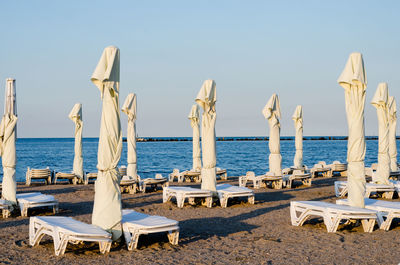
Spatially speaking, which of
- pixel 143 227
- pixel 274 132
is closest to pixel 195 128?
pixel 274 132

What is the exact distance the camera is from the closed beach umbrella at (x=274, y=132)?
14.5m

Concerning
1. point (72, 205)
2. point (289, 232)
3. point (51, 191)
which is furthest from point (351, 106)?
point (51, 191)

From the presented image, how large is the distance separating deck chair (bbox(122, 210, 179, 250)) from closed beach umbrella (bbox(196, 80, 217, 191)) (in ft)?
13.1

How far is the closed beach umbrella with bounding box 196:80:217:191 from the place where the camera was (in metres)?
10.6

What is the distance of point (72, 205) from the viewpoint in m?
10.8

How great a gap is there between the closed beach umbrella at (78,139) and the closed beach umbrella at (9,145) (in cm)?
691

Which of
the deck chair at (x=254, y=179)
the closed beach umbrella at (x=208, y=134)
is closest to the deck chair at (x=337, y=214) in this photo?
the closed beach umbrella at (x=208, y=134)

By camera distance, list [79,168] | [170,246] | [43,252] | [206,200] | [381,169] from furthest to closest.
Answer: [79,168], [381,169], [206,200], [170,246], [43,252]

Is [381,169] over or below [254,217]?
over

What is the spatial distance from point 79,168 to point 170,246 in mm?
10958

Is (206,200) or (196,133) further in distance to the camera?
(196,133)

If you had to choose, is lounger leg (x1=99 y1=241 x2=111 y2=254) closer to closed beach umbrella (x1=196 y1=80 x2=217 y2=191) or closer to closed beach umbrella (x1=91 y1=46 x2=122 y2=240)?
closed beach umbrella (x1=91 y1=46 x2=122 y2=240)

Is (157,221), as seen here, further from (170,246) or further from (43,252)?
(43,252)

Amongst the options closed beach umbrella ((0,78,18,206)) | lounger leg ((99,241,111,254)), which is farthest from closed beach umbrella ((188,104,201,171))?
lounger leg ((99,241,111,254))
